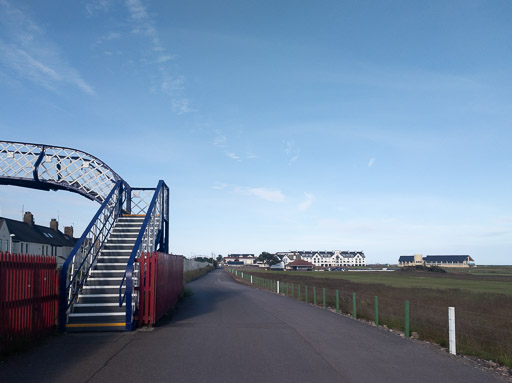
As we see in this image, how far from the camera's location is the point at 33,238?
44500mm

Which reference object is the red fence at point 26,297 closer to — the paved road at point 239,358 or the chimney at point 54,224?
the paved road at point 239,358

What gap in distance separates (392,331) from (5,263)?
9.89 meters

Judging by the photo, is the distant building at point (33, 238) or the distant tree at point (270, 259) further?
the distant tree at point (270, 259)

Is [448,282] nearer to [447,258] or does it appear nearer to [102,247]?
A: [102,247]

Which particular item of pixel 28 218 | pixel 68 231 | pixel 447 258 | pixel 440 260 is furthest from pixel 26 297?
pixel 447 258

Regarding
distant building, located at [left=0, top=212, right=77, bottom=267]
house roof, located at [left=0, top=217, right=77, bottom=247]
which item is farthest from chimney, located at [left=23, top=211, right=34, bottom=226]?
house roof, located at [left=0, top=217, right=77, bottom=247]

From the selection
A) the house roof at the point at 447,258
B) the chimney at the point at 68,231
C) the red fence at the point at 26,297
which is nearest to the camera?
the red fence at the point at 26,297

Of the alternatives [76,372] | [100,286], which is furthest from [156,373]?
[100,286]

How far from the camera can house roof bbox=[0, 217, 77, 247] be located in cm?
4128

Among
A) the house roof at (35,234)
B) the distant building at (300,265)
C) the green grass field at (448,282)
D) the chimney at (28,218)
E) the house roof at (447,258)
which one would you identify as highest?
the chimney at (28,218)

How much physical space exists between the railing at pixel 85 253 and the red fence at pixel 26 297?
Answer: 0.23m

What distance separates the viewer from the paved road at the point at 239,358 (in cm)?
701

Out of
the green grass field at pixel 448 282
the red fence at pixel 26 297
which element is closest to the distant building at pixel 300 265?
the green grass field at pixel 448 282

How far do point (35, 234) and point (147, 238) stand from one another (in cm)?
3775
